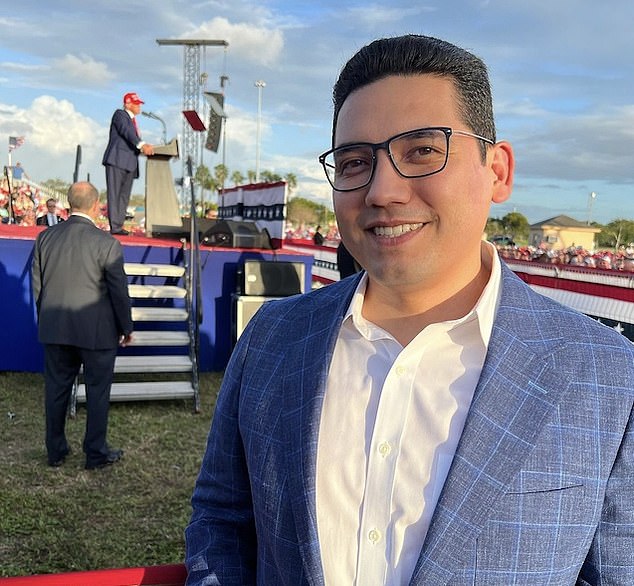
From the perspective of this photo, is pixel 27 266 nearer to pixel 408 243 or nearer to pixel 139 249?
pixel 139 249

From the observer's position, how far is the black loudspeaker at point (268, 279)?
6.64 metres

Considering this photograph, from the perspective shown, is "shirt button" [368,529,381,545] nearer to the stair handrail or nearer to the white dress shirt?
the white dress shirt

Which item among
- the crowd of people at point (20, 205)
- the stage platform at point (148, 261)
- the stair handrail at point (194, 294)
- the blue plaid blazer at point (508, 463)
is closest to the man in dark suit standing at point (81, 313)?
the stair handrail at point (194, 294)

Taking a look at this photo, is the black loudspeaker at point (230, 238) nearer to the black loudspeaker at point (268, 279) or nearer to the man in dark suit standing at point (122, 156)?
the black loudspeaker at point (268, 279)

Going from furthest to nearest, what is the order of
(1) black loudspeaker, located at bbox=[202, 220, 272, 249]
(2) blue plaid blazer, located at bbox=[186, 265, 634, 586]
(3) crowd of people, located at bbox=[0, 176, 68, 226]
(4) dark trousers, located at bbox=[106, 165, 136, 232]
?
(3) crowd of people, located at bbox=[0, 176, 68, 226] → (4) dark trousers, located at bbox=[106, 165, 136, 232] → (1) black loudspeaker, located at bbox=[202, 220, 272, 249] → (2) blue plaid blazer, located at bbox=[186, 265, 634, 586]

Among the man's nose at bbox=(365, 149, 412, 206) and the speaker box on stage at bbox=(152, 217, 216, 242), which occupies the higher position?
the man's nose at bbox=(365, 149, 412, 206)

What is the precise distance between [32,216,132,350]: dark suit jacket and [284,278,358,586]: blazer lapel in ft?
11.1

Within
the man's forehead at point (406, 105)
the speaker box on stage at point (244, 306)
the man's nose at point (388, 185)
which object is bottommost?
the speaker box on stage at point (244, 306)

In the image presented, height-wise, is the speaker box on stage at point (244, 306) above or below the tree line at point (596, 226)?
below

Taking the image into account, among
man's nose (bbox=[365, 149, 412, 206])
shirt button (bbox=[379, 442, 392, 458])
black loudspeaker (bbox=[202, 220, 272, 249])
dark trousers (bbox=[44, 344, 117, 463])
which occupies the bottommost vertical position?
dark trousers (bbox=[44, 344, 117, 463])

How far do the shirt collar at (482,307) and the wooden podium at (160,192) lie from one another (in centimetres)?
795

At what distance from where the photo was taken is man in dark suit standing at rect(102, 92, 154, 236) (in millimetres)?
7176

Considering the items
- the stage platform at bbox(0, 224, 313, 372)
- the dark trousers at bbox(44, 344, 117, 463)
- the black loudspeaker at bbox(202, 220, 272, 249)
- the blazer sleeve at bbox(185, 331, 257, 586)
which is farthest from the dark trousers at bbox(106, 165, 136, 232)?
the blazer sleeve at bbox(185, 331, 257, 586)

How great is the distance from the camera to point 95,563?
3.22 metres
